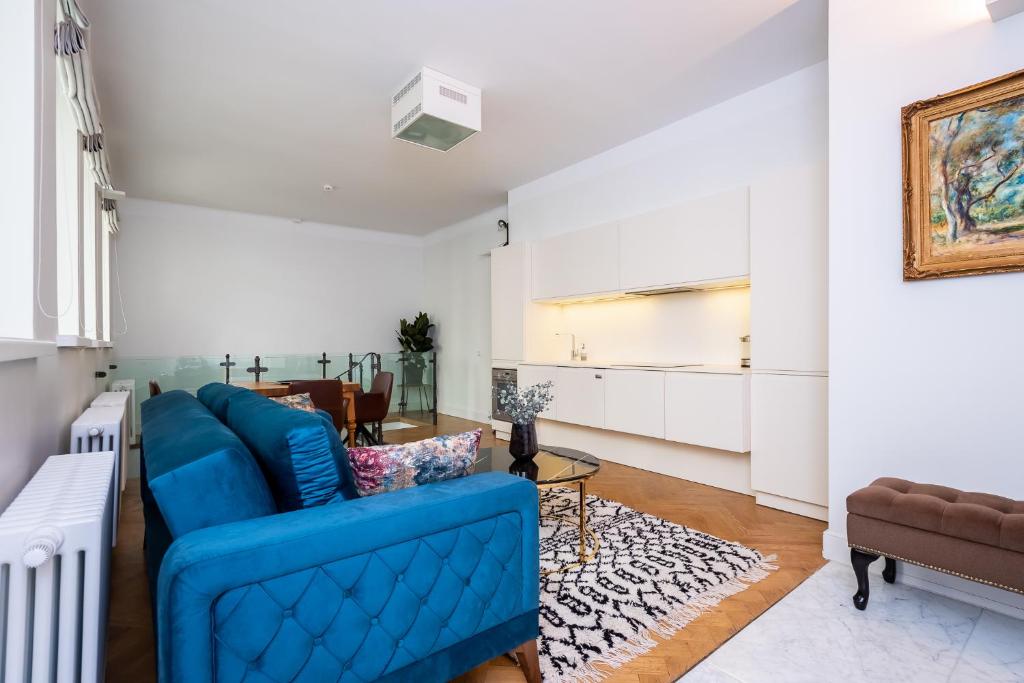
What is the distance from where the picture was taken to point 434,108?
3252mm

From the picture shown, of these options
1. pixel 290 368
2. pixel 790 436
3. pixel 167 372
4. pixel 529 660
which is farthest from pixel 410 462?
pixel 167 372

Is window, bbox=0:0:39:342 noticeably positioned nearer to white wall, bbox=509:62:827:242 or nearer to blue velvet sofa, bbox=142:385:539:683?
blue velvet sofa, bbox=142:385:539:683

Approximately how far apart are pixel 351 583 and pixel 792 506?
9.83ft

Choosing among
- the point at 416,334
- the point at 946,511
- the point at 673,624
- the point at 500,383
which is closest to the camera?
the point at 946,511

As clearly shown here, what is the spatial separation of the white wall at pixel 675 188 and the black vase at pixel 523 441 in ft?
7.41

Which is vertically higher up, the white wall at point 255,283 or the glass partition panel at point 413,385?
the white wall at point 255,283

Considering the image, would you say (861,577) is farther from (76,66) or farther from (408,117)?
(76,66)

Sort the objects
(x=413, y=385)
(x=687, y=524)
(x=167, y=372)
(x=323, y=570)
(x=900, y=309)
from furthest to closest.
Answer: (x=413, y=385) → (x=167, y=372) → (x=687, y=524) → (x=900, y=309) → (x=323, y=570)

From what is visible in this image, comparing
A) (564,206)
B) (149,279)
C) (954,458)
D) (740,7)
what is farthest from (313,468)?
(149,279)

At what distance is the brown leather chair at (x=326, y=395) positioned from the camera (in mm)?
4477

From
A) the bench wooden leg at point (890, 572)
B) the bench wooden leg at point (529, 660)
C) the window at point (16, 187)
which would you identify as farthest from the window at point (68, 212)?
the bench wooden leg at point (890, 572)

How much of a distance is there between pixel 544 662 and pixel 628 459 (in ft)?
9.59

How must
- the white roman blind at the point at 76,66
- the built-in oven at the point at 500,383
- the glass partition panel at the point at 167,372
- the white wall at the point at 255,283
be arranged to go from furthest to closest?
the white wall at the point at 255,283, the built-in oven at the point at 500,383, the glass partition panel at the point at 167,372, the white roman blind at the point at 76,66

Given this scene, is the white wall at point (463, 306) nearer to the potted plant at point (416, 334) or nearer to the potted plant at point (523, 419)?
the potted plant at point (416, 334)
